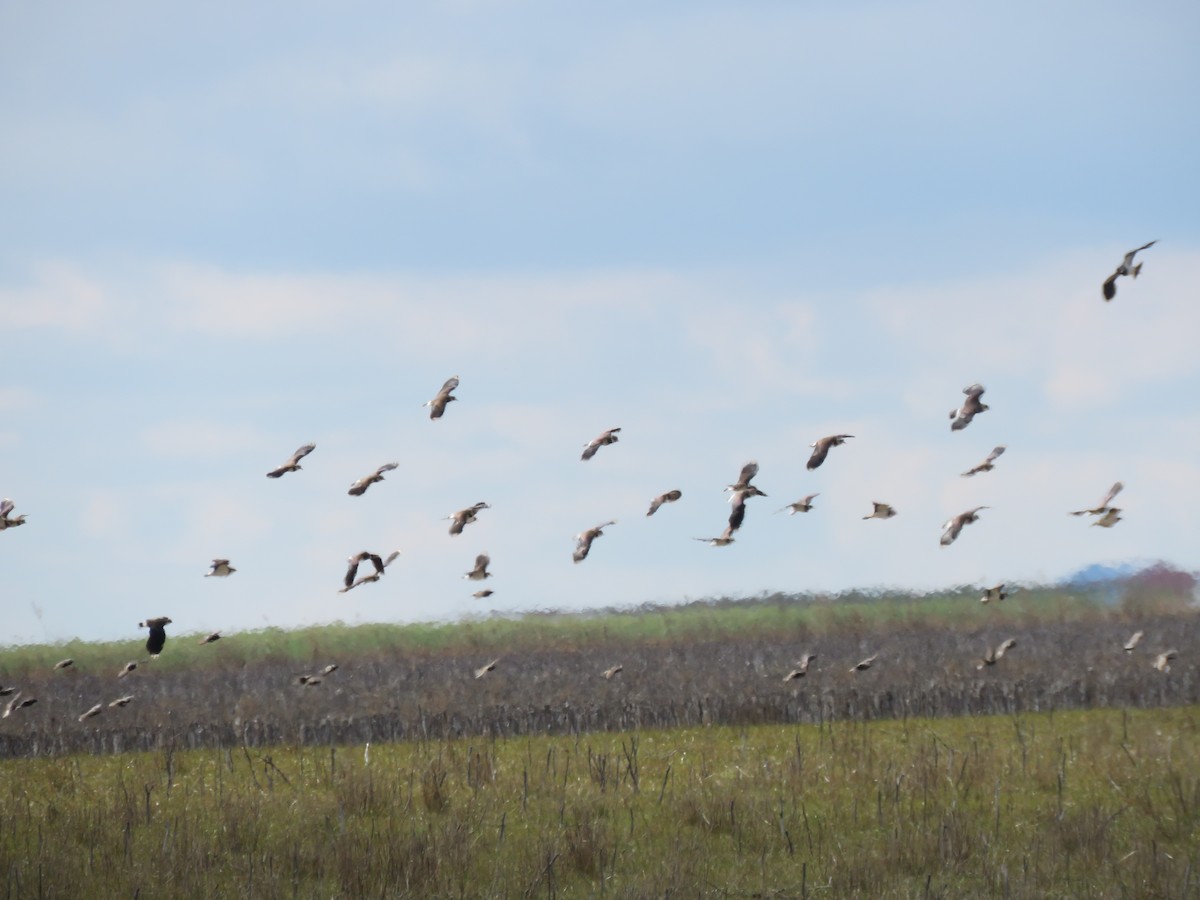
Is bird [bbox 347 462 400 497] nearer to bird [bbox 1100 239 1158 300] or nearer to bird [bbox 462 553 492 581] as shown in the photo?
bird [bbox 462 553 492 581]

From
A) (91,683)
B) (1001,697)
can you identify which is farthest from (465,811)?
(91,683)

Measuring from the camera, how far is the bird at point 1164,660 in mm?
22266

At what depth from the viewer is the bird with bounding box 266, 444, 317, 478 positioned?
647 inches

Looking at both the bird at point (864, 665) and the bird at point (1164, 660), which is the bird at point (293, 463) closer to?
the bird at point (864, 665)

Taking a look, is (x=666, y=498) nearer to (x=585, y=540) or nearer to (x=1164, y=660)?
(x=585, y=540)

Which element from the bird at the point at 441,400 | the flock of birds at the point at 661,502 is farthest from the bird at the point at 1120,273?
the bird at the point at 441,400

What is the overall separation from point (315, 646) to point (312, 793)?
23.0m

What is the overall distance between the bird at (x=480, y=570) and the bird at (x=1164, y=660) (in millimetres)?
10857

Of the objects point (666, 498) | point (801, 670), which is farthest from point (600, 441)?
point (801, 670)

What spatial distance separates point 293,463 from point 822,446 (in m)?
5.97

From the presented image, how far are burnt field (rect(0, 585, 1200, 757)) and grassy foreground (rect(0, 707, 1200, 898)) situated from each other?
5530 millimetres

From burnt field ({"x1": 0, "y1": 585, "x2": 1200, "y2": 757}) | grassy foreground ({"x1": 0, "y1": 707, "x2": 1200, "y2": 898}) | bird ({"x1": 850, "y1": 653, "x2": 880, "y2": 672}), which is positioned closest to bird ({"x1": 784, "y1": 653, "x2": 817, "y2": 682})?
burnt field ({"x1": 0, "y1": 585, "x2": 1200, "y2": 757})

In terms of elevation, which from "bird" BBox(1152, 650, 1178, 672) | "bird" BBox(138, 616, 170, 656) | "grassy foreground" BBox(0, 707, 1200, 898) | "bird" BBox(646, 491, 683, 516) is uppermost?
"bird" BBox(646, 491, 683, 516)

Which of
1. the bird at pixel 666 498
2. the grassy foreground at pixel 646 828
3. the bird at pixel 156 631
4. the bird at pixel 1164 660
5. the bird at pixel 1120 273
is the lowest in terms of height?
the grassy foreground at pixel 646 828
